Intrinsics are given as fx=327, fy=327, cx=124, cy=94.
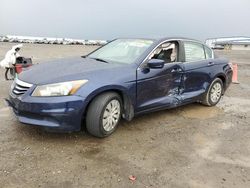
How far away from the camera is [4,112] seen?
20.0 ft

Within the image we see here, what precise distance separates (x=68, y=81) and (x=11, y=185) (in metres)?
1.60

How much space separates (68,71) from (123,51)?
1.41m

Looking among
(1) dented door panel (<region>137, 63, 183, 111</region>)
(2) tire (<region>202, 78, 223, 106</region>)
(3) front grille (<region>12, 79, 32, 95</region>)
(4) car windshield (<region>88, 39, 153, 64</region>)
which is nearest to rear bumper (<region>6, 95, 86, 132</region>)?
(3) front grille (<region>12, 79, 32, 95</region>)

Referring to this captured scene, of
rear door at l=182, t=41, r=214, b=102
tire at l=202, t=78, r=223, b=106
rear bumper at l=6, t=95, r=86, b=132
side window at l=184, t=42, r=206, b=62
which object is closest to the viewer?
rear bumper at l=6, t=95, r=86, b=132

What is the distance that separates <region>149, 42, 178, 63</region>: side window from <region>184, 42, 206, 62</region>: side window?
0.33 m

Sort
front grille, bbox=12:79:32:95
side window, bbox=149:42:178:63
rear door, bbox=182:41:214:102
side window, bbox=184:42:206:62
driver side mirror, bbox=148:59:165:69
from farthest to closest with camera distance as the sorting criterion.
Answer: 1. side window, bbox=184:42:206:62
2. rear door, bbox=182:41:214:102
3. side window, bbox=149:42:178:63
4. driver side mirror, bbox=148:59:165:69
5. front grille, bbox=12:79:32:95

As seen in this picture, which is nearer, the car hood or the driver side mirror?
the car hood

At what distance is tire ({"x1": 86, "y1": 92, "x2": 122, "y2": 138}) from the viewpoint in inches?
184

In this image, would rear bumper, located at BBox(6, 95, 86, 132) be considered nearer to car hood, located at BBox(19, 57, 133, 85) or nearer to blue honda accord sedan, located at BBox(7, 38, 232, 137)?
blue honda accord sedan, located at BBox(7, 38, 232, 137)

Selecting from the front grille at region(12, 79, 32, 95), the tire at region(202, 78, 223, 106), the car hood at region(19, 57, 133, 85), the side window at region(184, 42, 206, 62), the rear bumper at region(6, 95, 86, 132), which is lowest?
the tire at region(202, 78, 223, 106)

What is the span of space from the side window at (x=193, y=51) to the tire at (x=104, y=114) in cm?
210

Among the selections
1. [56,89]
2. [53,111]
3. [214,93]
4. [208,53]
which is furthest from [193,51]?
[53,111]

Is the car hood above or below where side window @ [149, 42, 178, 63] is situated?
below

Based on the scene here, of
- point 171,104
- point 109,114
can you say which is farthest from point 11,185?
point 171,104
